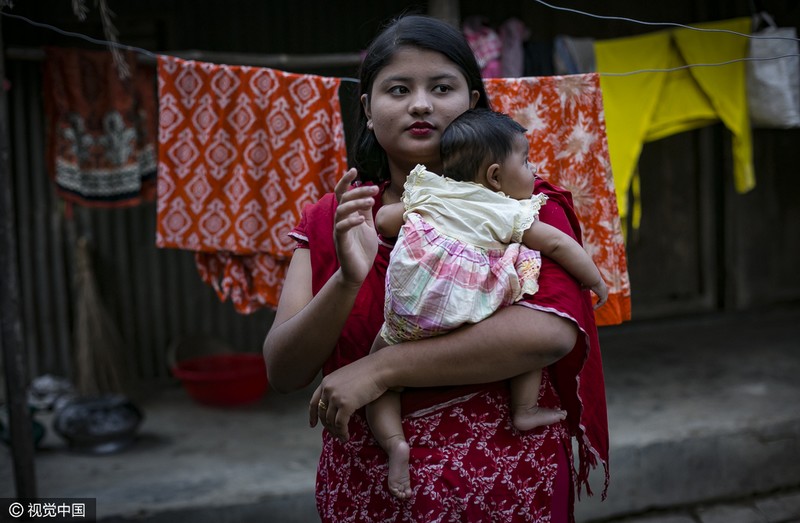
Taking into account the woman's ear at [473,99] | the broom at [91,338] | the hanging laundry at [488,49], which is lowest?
the broom at [91,338]

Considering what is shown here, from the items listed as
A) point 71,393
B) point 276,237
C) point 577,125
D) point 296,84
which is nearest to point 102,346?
point 71,393

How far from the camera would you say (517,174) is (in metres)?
1.55

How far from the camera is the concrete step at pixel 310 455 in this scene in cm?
354

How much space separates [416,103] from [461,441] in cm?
67

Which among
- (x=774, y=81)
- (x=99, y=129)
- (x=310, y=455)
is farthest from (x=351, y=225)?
(x=774, y=81)

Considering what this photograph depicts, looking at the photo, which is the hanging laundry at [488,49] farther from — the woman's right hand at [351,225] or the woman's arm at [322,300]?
the woman's right hand at [351,225]

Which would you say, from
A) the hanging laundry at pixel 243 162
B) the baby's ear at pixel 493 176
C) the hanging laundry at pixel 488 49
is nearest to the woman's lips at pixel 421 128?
the baby's ear at pixel 493 176

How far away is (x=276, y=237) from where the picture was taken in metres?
3.13

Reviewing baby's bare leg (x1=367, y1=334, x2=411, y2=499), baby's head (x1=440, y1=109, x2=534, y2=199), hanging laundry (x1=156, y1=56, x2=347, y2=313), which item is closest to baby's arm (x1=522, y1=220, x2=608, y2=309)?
baby's head (x1=440, y1=109, x2=534, y2=199)

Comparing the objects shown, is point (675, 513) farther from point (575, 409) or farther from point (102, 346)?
point (102, 346)

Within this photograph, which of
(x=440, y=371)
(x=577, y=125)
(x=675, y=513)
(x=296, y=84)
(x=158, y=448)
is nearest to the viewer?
(x=440, y=371)

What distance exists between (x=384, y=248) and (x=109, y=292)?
405cm

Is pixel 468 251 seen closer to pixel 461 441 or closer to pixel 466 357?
pixel 466 357

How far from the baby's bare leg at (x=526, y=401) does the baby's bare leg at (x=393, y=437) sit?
227 millimetres
